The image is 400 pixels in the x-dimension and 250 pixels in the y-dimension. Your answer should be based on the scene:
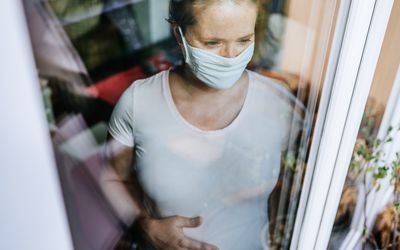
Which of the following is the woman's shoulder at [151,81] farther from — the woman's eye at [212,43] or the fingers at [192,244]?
the fingers at [192,244]

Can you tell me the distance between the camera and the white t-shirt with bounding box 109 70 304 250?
73cm

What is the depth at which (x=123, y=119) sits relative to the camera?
2.29 feet

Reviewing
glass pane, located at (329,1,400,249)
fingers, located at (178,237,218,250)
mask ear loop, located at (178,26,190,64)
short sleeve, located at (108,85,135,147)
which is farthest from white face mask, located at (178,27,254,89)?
glass pane, located at (329,1,400,249)

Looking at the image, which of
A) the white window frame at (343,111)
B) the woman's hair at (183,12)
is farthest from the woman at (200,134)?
the white window frame at (343,111)

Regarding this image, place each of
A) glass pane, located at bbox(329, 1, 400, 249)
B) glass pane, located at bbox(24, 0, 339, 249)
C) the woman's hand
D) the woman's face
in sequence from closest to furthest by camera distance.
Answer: glass pane, located at bbox(24, 0, 339, 249)
the woman's face
the woman's hand
glass pane, located at bbox(329, 1, 400, 249)

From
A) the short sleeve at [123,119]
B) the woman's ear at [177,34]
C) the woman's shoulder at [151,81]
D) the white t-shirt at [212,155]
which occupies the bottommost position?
the white t-shirt at [212,155]

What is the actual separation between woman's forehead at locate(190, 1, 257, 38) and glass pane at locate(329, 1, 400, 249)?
0.57m

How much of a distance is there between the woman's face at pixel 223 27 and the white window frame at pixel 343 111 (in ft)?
0.97

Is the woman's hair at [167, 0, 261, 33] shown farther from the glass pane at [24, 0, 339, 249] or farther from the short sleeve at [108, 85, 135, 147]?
the short sleeve at [108, 85, 135, 147]

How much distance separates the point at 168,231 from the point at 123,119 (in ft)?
1.10

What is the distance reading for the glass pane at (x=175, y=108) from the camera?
58 cm

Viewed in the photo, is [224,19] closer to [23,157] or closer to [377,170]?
[23,157]

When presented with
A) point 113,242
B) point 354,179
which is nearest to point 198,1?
point 113,242

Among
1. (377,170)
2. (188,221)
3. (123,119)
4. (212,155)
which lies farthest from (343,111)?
(377,170)
